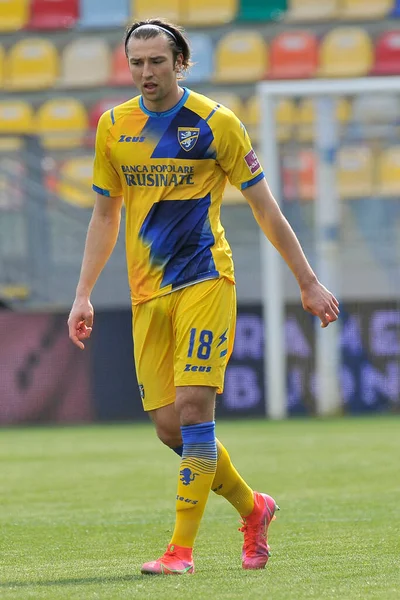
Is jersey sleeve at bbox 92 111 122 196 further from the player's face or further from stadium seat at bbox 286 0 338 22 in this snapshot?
stadium seat at bbox 286 0 338 22

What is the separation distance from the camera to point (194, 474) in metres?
4.49

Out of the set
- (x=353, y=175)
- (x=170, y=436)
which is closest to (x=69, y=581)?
(x=170, y=436)

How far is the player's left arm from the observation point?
456 centimetres

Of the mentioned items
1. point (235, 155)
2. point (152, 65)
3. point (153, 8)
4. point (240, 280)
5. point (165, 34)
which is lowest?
point (240, 280)

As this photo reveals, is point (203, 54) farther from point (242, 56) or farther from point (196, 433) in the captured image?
point (196, 433)

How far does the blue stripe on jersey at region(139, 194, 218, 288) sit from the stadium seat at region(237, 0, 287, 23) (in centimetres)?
1456

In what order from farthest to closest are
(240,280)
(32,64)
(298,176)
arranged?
(32,64) < (240,280) < (298,176)

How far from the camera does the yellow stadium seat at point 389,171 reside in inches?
535

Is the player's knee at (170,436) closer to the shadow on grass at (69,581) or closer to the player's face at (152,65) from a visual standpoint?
the shadow on grass at (69,581)

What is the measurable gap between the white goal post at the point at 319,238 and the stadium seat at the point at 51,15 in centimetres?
614

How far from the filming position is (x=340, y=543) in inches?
Result: 202

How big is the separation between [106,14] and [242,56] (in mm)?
2239

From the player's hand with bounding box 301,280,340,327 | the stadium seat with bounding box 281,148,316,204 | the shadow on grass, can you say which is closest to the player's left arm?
the player's hand with bounding box 301,280,340,327

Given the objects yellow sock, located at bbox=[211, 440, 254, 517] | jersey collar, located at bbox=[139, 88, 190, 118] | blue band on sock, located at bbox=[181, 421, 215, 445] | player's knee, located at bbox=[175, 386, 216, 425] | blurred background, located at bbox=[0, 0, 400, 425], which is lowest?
blurred background, located at bbox=[0, 0, 400, 425]
